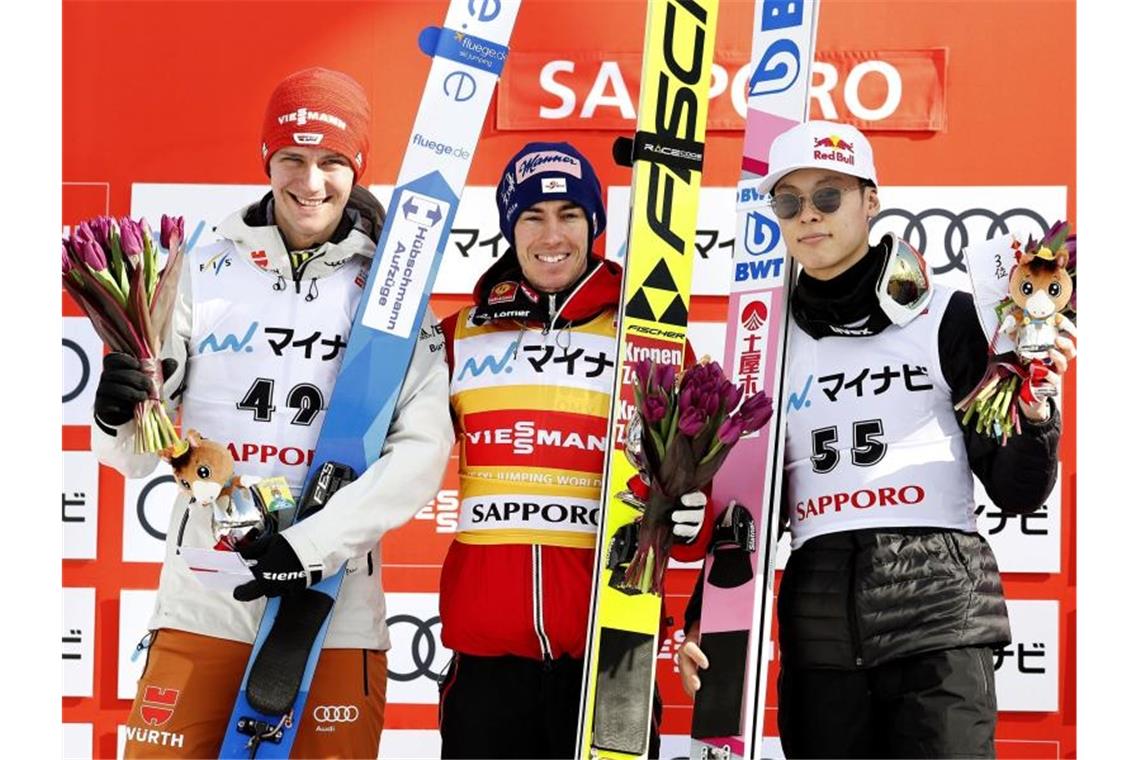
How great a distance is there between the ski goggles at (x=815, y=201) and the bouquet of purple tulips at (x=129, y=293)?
4.19ft

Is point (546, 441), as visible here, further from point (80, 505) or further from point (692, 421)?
point (80, 505)

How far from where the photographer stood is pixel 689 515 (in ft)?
9.10

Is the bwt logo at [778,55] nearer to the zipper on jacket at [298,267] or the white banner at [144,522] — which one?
the zipper on jacket at [298,267]

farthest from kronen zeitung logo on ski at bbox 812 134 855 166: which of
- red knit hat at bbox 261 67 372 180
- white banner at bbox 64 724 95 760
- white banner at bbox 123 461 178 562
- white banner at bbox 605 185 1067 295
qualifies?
white banner at bbox 64 724 95 760

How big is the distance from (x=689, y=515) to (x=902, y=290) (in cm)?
64

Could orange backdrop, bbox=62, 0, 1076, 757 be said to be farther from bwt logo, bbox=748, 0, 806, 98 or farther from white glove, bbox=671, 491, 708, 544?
white glove, bbox=671, 491, 708, 544

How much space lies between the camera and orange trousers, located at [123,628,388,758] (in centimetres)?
283

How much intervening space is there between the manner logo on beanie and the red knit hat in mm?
357

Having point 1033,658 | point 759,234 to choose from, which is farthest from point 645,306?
point 1033,658

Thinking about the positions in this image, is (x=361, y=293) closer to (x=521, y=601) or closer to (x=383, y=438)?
(x=383, y=438)

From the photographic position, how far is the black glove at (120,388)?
278 cm

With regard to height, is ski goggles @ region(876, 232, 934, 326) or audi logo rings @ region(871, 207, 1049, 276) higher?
audi logo rings @ region(871, 207, 1049, 276)

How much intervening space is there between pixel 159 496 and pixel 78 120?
116 centimetres

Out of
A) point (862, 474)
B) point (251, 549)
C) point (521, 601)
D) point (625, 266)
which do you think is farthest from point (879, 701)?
point (251, 549)
